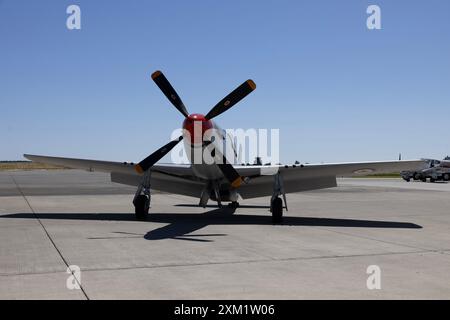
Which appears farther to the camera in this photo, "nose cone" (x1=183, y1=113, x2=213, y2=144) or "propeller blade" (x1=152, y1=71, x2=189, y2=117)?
"propeller blade" (x1=152, y1=71, x2=189, y2=117)

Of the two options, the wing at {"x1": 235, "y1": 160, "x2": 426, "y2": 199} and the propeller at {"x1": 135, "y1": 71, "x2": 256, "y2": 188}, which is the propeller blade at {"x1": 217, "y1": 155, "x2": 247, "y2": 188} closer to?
the propeller at {"x1": 135, "y1": 71, "x2": 256, "y2": 188}

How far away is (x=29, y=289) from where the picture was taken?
6.70 meters

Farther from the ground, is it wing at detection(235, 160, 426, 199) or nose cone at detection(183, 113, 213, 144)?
nose cone at detection(183, 113, 213, 144)

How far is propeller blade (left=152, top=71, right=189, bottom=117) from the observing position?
14.6m

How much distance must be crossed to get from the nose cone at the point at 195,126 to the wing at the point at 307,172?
3157 millimetres

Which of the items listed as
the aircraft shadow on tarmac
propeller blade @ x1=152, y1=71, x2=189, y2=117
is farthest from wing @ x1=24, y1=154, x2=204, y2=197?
propeller blade @ x1=152, y1=71, x2=189, y2=117

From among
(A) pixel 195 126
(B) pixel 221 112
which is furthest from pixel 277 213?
(A) pixel 195 126

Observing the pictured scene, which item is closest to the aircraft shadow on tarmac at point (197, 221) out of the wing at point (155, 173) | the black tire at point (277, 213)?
the black tire at point (277, 213)

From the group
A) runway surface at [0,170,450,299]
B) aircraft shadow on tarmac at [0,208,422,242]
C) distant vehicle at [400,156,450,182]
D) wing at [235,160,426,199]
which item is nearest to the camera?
runway surface at [0,170,450,299]

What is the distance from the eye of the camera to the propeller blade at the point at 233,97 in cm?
1427

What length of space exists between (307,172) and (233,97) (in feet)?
14.3

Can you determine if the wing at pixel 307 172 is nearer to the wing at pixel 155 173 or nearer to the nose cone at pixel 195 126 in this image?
the wing at pixel 155 173

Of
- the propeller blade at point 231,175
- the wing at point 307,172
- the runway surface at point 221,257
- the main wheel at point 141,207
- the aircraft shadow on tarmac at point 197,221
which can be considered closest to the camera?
the runway surface at point 221,257
